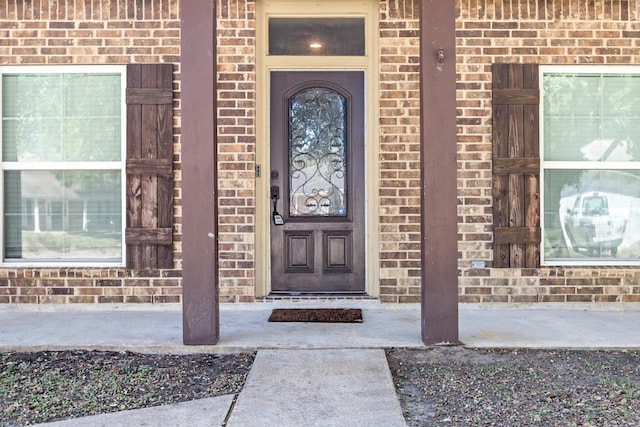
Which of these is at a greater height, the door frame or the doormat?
the door frame

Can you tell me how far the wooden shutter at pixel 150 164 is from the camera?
15.7 feet

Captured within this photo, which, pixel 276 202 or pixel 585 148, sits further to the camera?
pixel 276 202

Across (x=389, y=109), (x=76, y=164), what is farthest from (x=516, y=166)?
(x=76, y=164)

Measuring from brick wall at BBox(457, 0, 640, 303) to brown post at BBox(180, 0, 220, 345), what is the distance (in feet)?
7.87

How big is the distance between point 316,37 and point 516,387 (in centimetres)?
356

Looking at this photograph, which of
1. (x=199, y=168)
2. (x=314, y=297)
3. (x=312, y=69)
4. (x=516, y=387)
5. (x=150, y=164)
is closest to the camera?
(x=516, y=387)

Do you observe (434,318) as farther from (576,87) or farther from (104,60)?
(104,60)

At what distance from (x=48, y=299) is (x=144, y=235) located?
107cm

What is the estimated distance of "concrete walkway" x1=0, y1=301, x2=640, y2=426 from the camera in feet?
8.57

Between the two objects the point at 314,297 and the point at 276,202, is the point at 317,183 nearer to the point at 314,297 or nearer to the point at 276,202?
the point at 276,202

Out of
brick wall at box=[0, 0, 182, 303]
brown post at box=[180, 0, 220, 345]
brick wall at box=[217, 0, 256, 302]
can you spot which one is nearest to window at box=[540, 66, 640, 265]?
brick wall at box=[217, 0, 256, 302]

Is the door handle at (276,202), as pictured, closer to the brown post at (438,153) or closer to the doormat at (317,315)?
the doormat at (317,315)

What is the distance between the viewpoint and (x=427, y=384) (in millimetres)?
3049

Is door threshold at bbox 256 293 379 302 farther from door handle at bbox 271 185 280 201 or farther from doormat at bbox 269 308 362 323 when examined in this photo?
door handle at bbox 271 185 280 201
